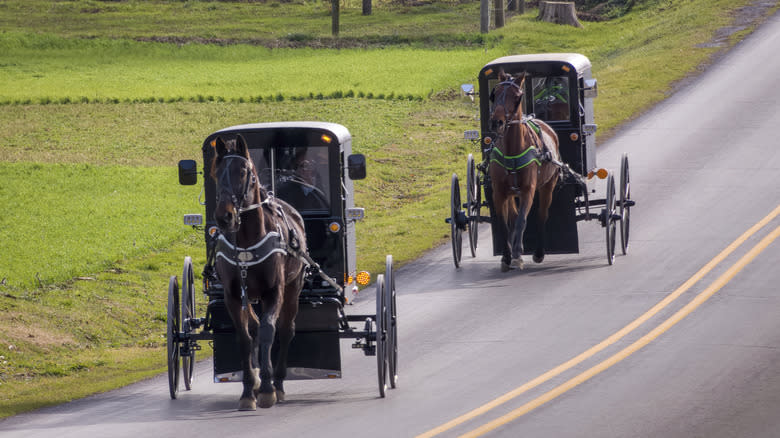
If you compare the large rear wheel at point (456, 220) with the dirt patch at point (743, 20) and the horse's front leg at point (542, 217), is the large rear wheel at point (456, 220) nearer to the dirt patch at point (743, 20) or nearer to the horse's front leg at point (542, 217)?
the horse's front leg at point (542, 217)

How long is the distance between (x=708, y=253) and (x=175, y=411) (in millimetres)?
9957

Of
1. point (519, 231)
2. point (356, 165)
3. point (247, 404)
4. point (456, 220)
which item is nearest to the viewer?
point (247, 404)

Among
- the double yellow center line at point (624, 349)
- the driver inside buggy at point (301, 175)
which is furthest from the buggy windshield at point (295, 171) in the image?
the double yellow center line at point (624, 349)

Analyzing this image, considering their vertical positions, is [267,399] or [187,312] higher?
[187,312]

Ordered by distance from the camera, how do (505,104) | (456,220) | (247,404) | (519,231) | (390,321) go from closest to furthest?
(247,404) < (390,321) < (505,104) < (519,231) < (456,220)

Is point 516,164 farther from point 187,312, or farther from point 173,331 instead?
point 173,331

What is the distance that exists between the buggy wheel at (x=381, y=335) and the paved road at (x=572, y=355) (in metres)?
Result: 0.27

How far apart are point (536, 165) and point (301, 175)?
5.84 metres

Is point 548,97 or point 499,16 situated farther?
point 499,16

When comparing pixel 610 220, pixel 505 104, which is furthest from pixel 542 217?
pixel 505 104

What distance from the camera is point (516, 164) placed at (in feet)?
58.1

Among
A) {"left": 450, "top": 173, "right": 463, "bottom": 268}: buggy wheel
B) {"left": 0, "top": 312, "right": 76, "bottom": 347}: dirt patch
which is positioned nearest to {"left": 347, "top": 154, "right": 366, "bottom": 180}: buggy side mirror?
{"left": 0, "top": 312, "right": 76, "bottom": 347}: dirt patch

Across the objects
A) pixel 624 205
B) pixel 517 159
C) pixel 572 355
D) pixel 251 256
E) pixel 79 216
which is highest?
pixel 517 159

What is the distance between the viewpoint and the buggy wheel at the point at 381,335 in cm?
1203
